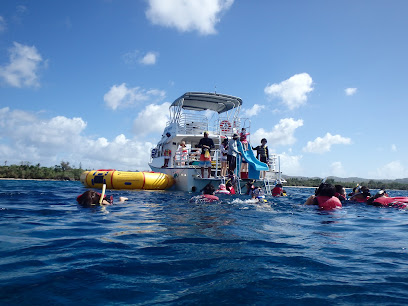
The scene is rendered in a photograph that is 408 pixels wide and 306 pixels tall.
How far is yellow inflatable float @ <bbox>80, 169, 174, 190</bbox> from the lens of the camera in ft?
46.4

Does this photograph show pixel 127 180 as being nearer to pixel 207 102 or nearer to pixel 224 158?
pixel 224 158

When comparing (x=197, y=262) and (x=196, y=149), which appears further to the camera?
(x=196, y=149)

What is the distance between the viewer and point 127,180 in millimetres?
14133

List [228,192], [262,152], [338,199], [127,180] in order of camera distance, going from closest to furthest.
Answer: [338,199]
[228,192]
[262,152]
[127,180]

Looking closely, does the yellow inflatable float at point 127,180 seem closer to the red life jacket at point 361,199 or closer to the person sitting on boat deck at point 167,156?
Answer: the person sitting on boat deck at point 167,156

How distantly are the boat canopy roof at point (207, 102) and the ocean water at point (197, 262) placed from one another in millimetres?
12414

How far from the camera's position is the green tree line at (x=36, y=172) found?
100ft

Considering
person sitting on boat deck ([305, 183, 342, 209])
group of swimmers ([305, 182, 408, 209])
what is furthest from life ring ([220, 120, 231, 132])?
person sitting on boat deck ([305, 183, 342, 209])

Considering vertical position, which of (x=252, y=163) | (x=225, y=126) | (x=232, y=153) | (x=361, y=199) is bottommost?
(x=361, y=199)

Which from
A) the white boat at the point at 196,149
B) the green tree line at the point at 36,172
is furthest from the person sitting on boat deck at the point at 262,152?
the green tree line at the point at 36,172

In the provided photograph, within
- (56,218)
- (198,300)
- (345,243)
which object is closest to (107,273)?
(198,300)

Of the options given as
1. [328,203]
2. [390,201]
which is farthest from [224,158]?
[390,201]

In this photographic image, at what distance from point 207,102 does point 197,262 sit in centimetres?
1591

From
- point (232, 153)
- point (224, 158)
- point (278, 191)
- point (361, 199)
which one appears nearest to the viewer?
point (361, 199)
